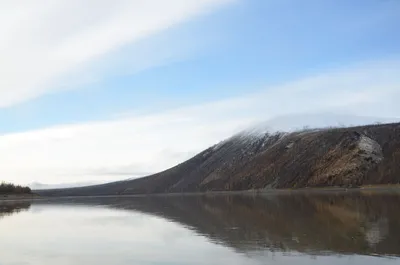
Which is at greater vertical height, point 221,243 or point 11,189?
point 11,189

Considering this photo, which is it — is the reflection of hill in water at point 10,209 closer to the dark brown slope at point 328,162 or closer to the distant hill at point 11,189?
the distant hill at point 11,189

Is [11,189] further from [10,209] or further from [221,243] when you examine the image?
[221,243]

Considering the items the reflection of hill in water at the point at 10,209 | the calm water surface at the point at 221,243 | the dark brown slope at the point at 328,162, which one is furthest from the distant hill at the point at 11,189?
the calm water surface at the point at 221,243

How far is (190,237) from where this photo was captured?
93.9 ft

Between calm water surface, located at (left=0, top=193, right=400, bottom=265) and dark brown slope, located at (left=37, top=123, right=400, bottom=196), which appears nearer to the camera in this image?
calm water surface, located at (left=0, top=193, right=400, bottom=265)

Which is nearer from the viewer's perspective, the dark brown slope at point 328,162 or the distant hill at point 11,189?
the dark brown slope at point 328,162

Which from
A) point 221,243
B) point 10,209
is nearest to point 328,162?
point 10,209

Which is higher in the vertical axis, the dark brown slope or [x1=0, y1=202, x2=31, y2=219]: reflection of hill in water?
the dark brown slope

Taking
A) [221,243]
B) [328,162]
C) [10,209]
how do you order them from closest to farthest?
[221,243], [10,209], [328,162]

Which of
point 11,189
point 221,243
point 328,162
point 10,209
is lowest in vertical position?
point 221,243

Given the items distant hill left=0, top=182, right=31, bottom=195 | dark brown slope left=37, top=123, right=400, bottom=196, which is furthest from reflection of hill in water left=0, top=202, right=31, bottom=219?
dark brown slope left=37, top=123, right=400, bottom=196

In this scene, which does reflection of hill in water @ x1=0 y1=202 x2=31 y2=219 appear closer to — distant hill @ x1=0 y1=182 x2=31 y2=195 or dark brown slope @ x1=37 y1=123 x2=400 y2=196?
distant hill @ x1=0 y1=182 x2=31 y2=195

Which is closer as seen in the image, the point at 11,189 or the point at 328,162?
the point at 328,162

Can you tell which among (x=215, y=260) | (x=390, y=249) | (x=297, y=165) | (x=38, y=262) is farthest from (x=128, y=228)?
(x=297, y=165)
